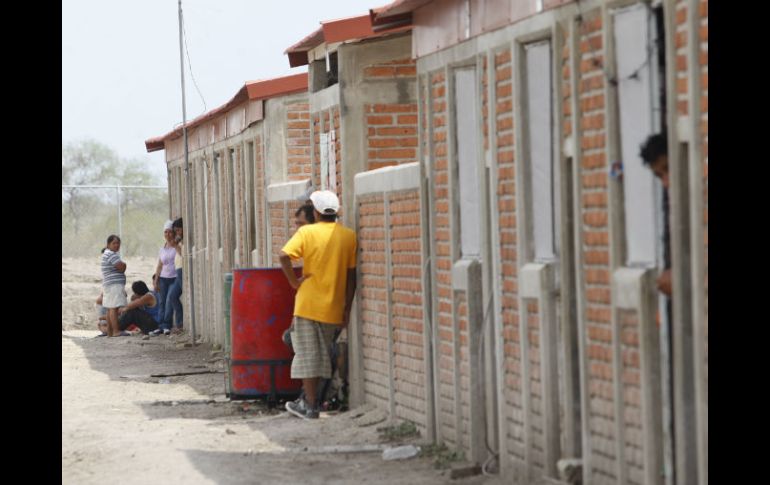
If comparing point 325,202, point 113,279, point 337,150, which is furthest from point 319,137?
point 113,279

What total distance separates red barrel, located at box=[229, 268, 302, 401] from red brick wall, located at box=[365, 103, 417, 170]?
1153 mm

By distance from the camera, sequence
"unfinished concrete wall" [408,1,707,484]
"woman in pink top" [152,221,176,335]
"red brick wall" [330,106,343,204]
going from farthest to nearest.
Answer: "woman in pink top" [152,221,176,335] → "red brick wall" [330,106,343,204] → "unfinished concrete wall" [408,1,707,484]

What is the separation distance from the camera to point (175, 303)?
2458 cm

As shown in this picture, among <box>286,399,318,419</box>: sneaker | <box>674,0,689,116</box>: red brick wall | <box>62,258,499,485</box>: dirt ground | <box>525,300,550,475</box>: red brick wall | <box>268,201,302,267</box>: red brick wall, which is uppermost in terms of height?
<box>674,0,689,116</box>: red brick wall

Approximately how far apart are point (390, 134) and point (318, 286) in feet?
4.74

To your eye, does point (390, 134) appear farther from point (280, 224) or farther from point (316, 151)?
point (280, 224)

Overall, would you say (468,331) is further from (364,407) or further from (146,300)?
(146,300)

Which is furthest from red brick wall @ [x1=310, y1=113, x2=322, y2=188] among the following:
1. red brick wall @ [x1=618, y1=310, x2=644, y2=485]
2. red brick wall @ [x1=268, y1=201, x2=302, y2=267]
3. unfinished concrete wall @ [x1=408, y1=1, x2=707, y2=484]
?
red brick wall @ [x1=618, y1=310, x2=644, y2=485]

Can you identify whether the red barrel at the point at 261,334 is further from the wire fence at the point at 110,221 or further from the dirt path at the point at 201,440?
the wire fence at the point at 110,221

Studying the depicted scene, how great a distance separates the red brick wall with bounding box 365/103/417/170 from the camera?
12766 mm

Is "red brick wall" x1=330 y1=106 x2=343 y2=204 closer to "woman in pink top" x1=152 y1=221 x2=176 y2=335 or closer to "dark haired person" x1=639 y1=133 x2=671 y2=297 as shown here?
"dark haired person" x1=639 y1=133 x2=671 y2=297

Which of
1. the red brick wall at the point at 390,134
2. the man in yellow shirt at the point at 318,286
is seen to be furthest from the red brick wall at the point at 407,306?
the red brick wall at the point at 390,134

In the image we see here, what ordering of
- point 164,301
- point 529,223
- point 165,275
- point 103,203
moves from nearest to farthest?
point 529,223 < point 165,275 < point 164,301 < point 103,203
